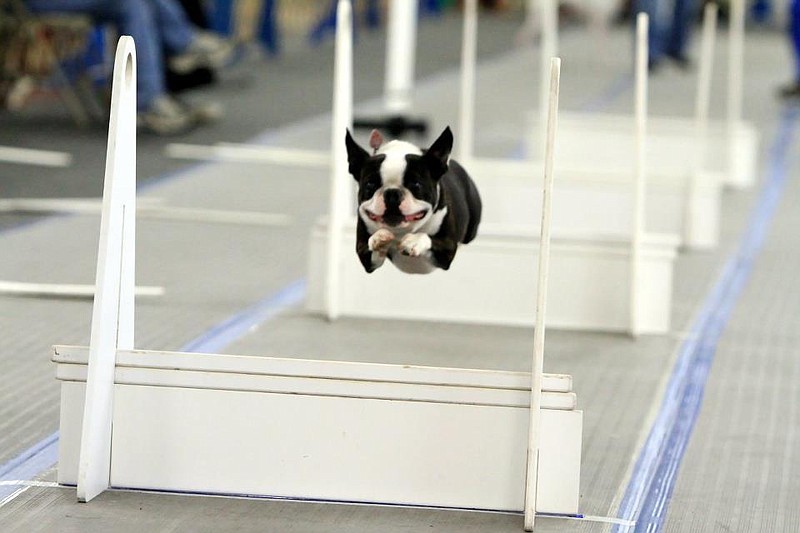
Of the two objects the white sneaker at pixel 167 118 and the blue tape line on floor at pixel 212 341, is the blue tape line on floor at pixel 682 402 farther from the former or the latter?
the white sneaker at pixel 167 118

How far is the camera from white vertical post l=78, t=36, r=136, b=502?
2.55 meters

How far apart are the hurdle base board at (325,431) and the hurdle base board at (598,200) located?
2804mm

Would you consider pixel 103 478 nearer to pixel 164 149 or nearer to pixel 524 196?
pixel 524 196

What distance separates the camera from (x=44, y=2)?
7.41m

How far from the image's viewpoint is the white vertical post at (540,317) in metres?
2.49

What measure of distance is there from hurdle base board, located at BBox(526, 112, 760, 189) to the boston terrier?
416 centimetres

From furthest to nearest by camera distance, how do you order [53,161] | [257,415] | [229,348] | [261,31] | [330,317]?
[261,31] < [53,161] < [330,317] < [229,348] < [257,415]

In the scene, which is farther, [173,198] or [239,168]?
[239,168]

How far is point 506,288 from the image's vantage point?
4266mm

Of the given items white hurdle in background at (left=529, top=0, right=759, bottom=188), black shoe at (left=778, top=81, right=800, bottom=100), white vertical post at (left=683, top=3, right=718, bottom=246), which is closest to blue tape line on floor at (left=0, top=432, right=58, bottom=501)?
white vertical post at (left=683, top=3, right=718, bottom=246)

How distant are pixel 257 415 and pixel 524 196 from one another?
118 inches

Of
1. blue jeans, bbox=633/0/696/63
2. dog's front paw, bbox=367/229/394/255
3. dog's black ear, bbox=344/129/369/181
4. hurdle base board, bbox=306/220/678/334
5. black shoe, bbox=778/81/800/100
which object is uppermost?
blue jeans, bbox=633/0/696/63

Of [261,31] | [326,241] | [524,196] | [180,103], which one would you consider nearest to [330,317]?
[326,241]

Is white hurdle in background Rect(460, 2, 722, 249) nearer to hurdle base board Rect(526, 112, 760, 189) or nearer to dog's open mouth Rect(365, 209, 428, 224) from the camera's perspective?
hurdle base board Rect(526, 112, 760, 189)
